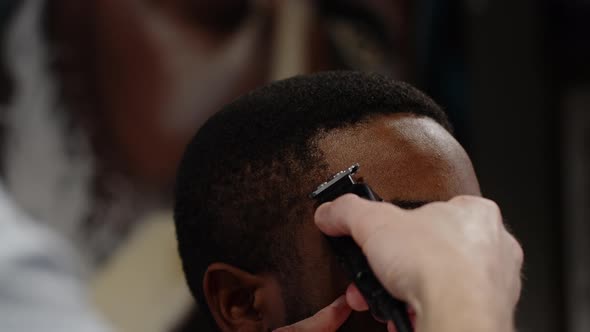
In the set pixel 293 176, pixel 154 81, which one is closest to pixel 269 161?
pixel 293 176

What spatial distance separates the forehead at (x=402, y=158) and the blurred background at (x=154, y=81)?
916 millimetres

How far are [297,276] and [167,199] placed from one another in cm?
101

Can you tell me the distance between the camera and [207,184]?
95 cm

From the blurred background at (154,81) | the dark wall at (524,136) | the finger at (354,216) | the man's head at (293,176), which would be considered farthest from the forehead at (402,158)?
the dark wall at (524,136)

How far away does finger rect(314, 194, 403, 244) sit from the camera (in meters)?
0.73

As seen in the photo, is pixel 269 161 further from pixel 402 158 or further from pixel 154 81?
pixel 154 81

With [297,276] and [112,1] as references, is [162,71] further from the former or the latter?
[297,276]

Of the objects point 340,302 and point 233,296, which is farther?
point 233,296

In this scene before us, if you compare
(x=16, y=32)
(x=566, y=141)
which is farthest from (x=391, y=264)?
(x=566, y=141)

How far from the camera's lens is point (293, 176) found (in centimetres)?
90

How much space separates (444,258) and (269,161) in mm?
275

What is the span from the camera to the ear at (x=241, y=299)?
92 centimetres

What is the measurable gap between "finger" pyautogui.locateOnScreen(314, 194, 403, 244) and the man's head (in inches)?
3.7

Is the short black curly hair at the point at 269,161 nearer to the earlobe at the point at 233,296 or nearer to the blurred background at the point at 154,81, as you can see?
the earlobe at the point at 233,296
